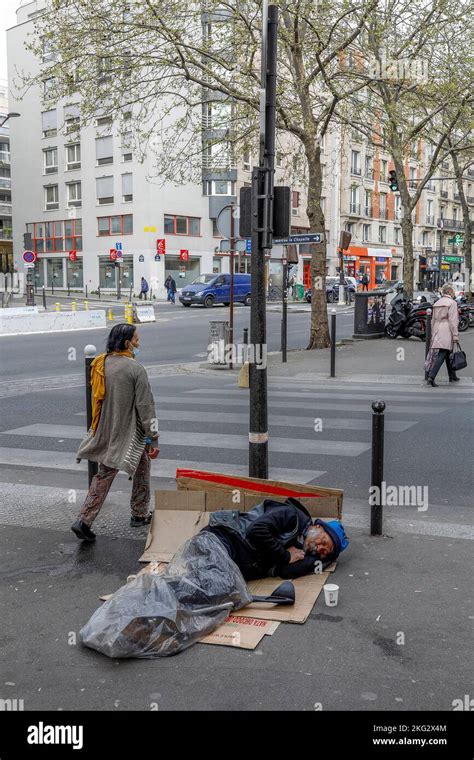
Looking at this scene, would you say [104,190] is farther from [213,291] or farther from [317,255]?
[317,255]

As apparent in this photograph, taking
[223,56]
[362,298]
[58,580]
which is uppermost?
[223,56]

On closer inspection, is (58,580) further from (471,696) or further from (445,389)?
(445,389)

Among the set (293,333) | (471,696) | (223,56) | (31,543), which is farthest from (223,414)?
(293,333)

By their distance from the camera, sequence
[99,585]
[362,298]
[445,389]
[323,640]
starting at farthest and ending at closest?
[362,298]
[445,389]
[99,585]
[323,640]

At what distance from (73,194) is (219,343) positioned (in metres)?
40.1

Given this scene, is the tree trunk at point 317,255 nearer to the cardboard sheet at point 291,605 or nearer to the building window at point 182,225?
the cardboard sheet at point 291,605

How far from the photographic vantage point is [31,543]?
529 cm

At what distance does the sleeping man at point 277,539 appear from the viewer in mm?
4453

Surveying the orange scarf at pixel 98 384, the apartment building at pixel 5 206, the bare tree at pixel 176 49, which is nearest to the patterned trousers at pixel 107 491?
the orange scarf at pixel 98 384

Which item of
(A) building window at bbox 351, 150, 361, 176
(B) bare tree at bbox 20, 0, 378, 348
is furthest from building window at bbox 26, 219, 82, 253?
(B) bare tree at bbox 20, 0, 378, 348

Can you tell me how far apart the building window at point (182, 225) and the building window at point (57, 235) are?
23.7 feet
